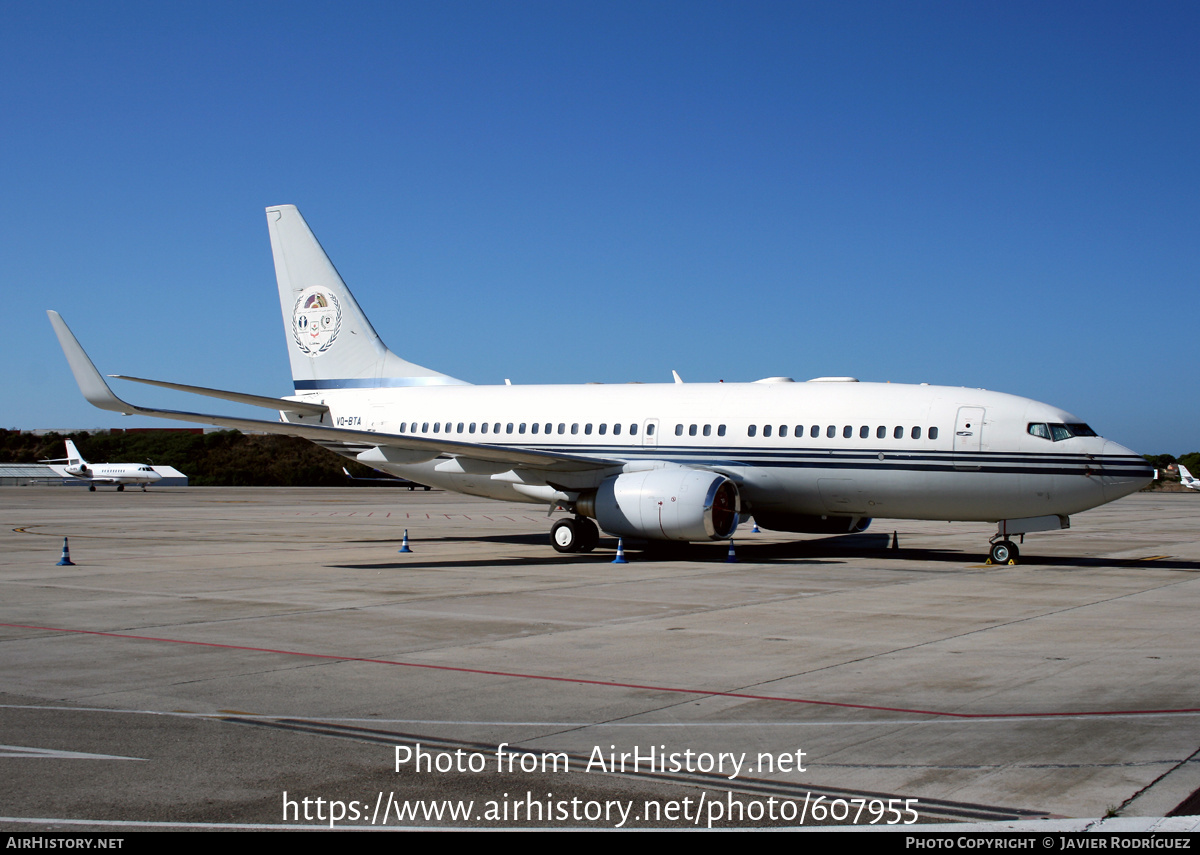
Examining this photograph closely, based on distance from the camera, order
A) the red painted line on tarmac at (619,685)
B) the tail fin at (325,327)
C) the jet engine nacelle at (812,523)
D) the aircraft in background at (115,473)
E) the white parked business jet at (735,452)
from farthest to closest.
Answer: the aircraft in background at (115,473) < the tail fin at (325,327) < the jet engine nacelle at (812,523) < the white parked business jet at (735,452) < the red painted line on tarmac at (619,685)

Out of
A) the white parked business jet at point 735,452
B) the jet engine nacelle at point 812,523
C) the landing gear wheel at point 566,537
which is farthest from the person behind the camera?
the jet engine nacelle at point 812,523

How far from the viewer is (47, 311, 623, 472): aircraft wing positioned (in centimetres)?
2092

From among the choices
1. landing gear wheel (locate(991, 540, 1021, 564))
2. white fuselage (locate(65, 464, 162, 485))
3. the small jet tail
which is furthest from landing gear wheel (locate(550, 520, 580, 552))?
the small jet tail

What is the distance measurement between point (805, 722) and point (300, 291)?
24.7 meters

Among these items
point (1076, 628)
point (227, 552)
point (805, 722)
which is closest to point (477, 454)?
point (227, 552)

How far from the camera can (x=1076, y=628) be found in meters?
12.7

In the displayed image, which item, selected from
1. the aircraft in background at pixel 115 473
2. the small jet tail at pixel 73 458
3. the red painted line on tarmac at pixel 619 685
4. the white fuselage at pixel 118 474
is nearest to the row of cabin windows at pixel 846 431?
the red painted line on tarmac at pixel 619 685

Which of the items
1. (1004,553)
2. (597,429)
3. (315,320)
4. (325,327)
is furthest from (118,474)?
(1004,553)

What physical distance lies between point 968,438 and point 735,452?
4.93m

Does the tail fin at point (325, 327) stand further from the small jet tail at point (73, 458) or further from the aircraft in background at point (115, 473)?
the small jet tail at point (73, 458)

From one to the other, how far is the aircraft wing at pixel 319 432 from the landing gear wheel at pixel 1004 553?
8123 millimetres

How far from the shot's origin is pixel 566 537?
23.9 meters

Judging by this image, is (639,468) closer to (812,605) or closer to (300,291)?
(812,605)

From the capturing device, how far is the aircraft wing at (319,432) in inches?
824
